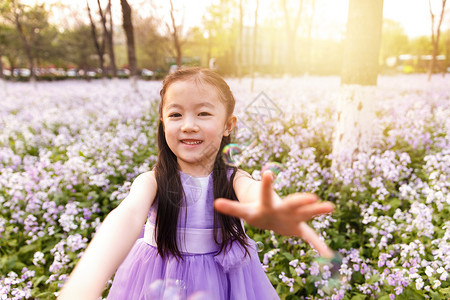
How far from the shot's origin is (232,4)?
25.8m

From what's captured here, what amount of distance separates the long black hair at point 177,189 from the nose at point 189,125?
205 mm

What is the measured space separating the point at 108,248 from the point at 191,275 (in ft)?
2.04

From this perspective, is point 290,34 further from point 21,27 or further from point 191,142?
point 191,142

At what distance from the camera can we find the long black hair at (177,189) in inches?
68.2

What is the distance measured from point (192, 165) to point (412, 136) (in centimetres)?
507

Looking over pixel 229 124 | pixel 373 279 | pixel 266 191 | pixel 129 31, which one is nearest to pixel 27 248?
pixel 229 124

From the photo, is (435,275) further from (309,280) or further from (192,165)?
(192,165)

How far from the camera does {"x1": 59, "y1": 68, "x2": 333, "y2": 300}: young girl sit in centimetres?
164

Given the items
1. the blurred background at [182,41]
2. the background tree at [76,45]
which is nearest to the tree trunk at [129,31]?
the blurred background at [182,41]

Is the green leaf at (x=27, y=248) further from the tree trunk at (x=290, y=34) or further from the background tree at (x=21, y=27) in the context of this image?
the background tree at (x=21, y=27)

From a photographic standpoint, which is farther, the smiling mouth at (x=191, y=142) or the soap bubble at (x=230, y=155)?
the soap bubble at (x=230, y=155)

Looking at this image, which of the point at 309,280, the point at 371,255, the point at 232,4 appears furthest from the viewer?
the point at 232,4

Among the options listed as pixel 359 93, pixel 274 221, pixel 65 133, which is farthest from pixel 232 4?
pixel 274 221

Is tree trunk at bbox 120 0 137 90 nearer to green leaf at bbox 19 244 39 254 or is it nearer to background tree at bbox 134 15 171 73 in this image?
green leaf at bbox 19 244 39 254
